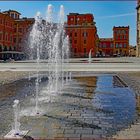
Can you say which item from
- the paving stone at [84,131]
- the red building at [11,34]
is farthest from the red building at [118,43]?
the paving stone at [84,131]

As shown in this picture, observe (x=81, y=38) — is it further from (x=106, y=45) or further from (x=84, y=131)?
(x=84, y=131)

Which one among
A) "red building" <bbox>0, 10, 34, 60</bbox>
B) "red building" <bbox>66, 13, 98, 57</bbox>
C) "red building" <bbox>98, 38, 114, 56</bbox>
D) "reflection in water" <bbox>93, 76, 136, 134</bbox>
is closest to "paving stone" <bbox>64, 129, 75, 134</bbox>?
"reflection in water" <bbox>93, 76, 136, 134</bbox>

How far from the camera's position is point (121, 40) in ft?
390

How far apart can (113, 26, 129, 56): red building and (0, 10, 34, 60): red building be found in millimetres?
44185

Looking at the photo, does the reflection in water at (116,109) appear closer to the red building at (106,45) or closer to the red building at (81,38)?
the red building at (81,38)

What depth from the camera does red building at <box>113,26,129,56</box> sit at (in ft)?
→ 385

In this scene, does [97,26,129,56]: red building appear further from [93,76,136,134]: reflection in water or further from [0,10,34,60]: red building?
[93,76,136,134]: reflection in water

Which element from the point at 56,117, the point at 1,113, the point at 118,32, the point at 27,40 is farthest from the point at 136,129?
the point at 118,32

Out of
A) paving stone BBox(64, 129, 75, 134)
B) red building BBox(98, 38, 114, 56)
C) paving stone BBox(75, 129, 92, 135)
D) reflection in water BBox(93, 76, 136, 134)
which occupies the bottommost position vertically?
paving stone BBox(64, 129, 75, 134)

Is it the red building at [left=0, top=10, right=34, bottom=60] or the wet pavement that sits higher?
the red building at [left=0, top=10, right=34, bottom=60]

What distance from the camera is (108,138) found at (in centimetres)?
570

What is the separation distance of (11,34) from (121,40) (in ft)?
171

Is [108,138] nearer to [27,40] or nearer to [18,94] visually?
[18,94]

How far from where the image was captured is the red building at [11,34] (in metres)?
68.3
